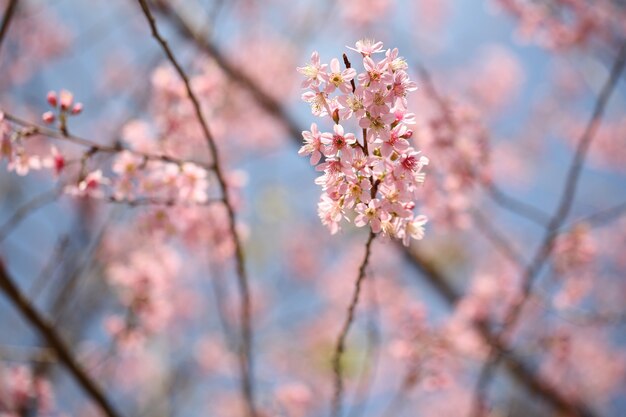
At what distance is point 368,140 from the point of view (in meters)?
1.52

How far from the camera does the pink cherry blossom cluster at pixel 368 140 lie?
146 centimetres

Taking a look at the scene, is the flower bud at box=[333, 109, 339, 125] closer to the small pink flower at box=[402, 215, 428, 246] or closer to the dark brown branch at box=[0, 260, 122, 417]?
the small pink flower at box=[402, 215, 428, 246]

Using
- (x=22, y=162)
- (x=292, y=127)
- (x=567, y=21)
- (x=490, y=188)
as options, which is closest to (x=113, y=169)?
(x=22, y=162)

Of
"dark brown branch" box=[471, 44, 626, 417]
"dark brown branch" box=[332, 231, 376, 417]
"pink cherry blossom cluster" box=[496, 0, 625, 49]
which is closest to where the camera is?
"dark brown branch" box=[332, 231, 376, 417]

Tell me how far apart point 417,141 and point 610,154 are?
7465mm

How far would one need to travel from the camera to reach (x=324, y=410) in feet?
30.8

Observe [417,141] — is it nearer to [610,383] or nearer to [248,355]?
[248,355]

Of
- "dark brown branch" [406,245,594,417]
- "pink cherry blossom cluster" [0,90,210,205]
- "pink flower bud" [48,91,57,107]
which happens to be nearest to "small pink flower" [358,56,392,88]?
"pink cherry blossom cluster" [0,90,210,205]

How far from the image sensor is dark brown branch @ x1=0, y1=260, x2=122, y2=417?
259 centimetres

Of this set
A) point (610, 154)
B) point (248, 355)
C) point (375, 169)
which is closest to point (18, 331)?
point (248, 355)

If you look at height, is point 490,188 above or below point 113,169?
above

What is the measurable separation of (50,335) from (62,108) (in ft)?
4.51

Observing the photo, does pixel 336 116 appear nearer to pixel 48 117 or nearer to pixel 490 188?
pixel 48 117

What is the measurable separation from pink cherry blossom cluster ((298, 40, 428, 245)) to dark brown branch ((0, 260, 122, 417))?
1938 millimetres
